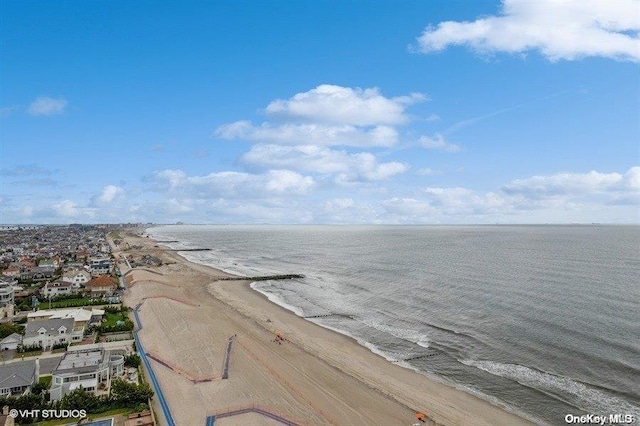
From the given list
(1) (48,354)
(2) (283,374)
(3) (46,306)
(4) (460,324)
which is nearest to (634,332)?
(4) (460,324)

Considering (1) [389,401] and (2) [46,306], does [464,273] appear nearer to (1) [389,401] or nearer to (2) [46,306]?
→ (1) [389,401]

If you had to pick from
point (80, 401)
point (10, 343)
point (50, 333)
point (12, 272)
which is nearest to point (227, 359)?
point (80, 401)

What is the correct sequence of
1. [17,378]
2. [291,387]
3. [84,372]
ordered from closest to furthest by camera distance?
[17,378], [84,372], [291,387]

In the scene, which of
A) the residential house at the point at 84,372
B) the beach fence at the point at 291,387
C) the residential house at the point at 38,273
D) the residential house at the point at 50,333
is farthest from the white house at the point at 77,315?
the residential house at the point at 38,273

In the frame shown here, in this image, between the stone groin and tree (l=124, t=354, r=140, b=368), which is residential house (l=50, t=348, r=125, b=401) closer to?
tree (l=124, t=354, r=140, b=368)

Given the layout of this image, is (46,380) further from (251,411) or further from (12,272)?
(12,272)

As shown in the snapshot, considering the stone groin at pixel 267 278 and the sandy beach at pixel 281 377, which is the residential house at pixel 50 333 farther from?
the stone groin at pixel 267 278
